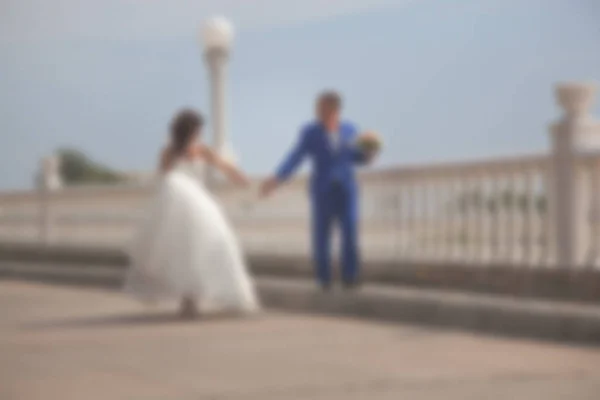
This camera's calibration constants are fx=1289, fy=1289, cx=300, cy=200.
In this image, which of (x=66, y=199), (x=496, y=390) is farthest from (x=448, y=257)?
(x=66, y=199)

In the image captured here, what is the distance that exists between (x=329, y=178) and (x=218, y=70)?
10.8 metres

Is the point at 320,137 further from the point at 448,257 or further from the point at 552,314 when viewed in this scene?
the point at 552,314

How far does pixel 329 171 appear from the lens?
33.1ft

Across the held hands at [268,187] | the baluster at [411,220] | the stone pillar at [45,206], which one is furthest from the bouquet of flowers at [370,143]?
the stone pillar at [45,206]

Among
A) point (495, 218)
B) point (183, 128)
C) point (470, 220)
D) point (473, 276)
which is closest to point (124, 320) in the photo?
point (183, 128)

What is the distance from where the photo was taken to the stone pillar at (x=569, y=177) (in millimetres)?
9320

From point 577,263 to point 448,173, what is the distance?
1.72 meters

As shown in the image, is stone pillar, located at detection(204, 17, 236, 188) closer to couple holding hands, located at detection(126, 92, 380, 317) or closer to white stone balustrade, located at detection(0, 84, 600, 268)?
white stone balustrade, located at detection(0, 84, 600, 268)

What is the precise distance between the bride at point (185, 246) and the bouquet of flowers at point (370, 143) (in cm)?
95

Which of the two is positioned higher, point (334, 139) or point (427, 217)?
point (334, 139)

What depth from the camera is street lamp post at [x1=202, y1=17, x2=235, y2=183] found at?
1964 centimetres

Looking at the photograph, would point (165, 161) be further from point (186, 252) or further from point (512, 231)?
point (512, 231)

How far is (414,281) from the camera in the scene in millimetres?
10984

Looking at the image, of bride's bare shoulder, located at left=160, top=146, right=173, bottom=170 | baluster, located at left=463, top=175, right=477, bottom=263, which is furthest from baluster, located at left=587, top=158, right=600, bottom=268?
bride's bare shoulder, located at left=160, top=146, right=173, bottom=170
